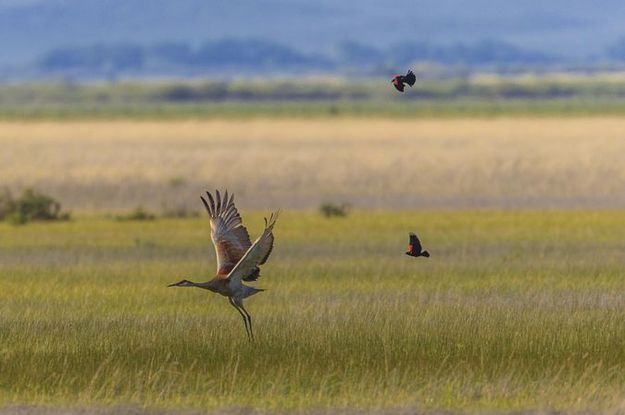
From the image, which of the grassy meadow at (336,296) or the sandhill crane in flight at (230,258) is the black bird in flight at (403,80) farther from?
the grassy meadow at (336,296)

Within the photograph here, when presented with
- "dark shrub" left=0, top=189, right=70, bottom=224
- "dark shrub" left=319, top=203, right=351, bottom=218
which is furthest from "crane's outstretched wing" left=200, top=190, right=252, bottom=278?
"dark shrub" left=319, top=203, right=351, bottom=218

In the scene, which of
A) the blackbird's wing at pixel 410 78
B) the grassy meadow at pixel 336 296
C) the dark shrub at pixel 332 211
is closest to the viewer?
the blackbird's wing at pixel 410 78

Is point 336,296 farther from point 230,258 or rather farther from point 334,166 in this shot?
point 334,166

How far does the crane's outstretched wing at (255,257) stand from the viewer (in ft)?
45.8

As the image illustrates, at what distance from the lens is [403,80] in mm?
13516

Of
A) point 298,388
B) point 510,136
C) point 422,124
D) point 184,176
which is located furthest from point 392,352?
point 422,124

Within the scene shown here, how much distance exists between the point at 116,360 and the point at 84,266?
9.95 meters

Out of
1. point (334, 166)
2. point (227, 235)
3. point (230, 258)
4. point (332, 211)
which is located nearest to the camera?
point (230, 258)

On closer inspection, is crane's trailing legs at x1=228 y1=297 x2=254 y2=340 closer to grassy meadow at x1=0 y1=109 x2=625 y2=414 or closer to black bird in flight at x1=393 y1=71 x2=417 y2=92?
grassy meadow at x1=0 y1=109 x2=625 y2=414

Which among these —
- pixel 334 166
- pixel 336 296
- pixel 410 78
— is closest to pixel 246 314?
pixel 410 78

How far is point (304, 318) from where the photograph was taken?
1814 cm

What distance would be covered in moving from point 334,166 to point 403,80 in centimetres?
4017

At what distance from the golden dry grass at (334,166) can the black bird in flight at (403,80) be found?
1075 inches

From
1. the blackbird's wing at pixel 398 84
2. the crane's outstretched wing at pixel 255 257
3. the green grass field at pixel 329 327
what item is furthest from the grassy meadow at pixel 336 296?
the blackbird's wing at pixel 398 84
